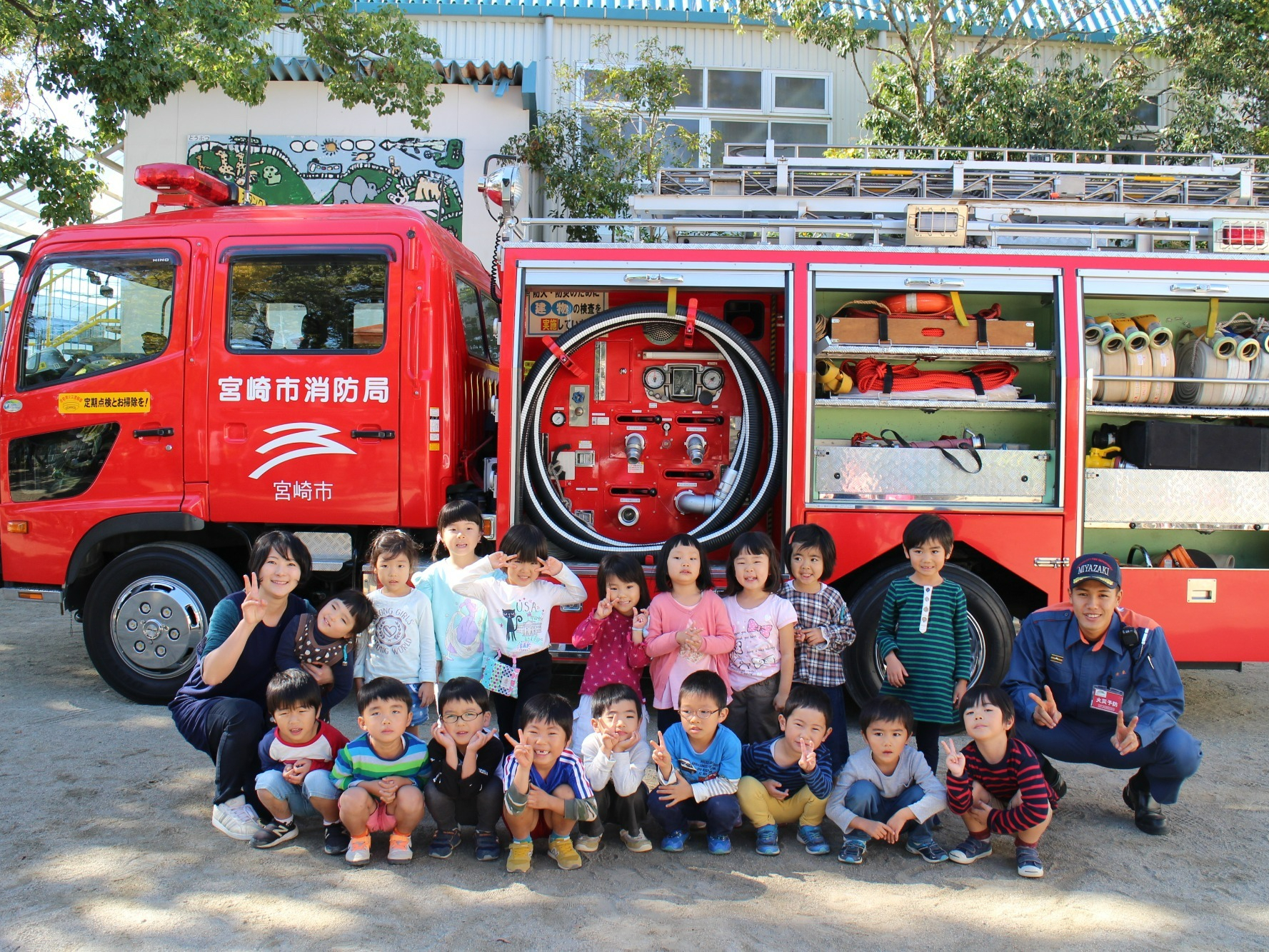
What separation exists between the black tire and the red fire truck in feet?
0.05

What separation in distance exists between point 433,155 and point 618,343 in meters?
7.57

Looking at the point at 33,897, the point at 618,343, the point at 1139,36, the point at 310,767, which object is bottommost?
the point at 33,897

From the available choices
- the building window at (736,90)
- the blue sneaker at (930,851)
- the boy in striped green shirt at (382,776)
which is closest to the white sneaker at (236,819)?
the boy in striped green shirt at (382,776)

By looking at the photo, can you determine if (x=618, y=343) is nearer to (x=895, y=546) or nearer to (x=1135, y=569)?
(x=895, y=546)

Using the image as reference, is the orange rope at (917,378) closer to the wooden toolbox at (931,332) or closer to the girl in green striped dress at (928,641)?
the wooden toolbox at (931,332)

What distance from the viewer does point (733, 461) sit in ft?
18.9

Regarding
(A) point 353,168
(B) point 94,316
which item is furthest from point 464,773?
(A) point 353,168

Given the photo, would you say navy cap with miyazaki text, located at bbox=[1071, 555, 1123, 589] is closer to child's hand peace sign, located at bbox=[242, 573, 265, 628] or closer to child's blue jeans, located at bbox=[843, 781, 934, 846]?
child's blue jeans, located at bbox=[843, 781, 934, 846]

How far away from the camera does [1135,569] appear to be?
5.41 m

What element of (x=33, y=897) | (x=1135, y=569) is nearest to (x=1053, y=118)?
(x=1135, y=569)

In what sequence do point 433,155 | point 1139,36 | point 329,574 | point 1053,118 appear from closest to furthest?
point 329,574 → point 1053,118 → point 1139,36 → point 433,155

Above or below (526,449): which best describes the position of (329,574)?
below

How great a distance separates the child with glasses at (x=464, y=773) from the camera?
3756mm

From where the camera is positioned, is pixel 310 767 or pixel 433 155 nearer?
pixel 310 767
